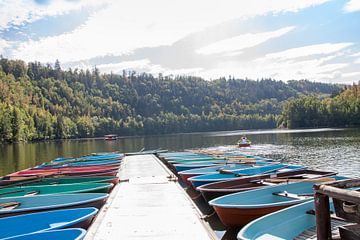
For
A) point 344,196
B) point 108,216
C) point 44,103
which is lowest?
point 108,216

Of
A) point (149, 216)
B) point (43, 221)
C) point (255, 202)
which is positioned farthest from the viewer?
point (255, 202)

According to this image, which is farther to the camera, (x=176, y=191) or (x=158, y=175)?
(x=158, y=175)

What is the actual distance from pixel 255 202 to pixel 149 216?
3.74m

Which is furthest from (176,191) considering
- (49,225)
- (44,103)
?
(44,103)

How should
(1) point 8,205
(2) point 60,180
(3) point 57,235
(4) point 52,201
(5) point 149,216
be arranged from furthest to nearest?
(2) point 60,180 < (4) point 52,201 < (1) point 8,205 < (5) point 149,216 < (3) point 57,235

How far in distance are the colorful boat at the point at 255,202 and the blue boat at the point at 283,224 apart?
1.36 m

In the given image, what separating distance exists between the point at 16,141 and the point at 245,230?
372 feet

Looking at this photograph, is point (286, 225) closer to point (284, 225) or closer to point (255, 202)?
point (284, 225)

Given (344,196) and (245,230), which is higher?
(344,196)

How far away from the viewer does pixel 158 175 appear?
20750 mm

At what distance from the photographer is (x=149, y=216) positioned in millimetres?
11797

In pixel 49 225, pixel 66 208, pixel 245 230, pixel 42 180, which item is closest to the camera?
pixel 245 230

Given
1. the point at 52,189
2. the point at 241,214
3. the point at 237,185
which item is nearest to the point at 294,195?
the point at 241,214

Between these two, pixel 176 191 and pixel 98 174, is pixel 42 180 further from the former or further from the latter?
pixel 176 191
